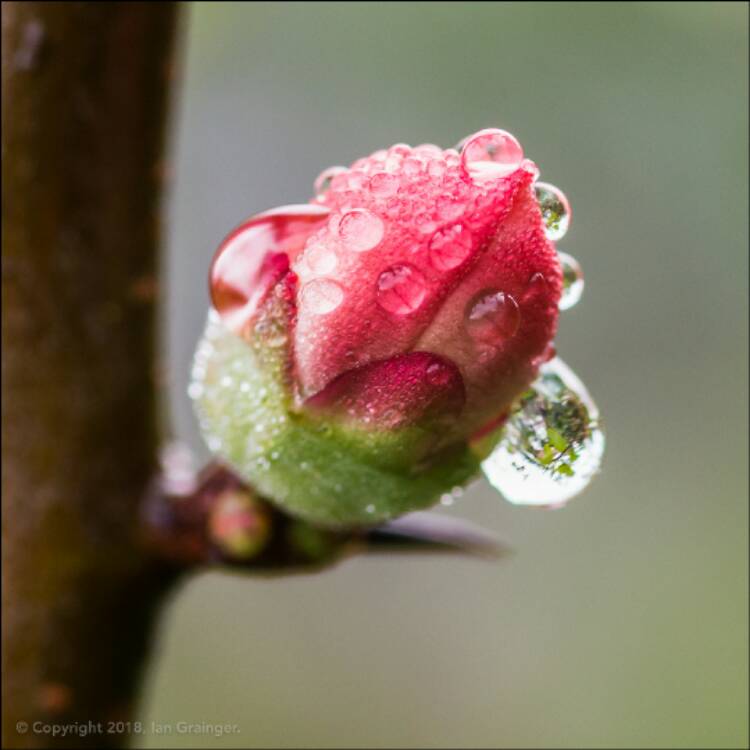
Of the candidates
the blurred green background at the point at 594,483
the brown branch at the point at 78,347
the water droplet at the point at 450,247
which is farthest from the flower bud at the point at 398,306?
the blurred green background at the point at 594,483

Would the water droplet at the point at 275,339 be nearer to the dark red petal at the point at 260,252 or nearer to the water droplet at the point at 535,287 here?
the dark red petal at the point at 260,252

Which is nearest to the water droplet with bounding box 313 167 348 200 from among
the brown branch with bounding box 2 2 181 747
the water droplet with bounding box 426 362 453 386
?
the water droplet with bounding box 426 362 453 386

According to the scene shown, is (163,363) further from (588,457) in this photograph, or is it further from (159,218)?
(588,457)

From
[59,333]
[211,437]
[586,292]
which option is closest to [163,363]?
[59,333]

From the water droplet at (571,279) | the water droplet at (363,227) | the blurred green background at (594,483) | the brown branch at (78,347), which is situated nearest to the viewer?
the water droplet at (363,227)

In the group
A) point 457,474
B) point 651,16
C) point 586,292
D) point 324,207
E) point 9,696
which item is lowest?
point 9,696

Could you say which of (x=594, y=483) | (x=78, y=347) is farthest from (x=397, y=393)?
(x=594, y=483)

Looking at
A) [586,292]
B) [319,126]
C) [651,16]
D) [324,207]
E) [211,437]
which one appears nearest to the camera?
[324,207]
